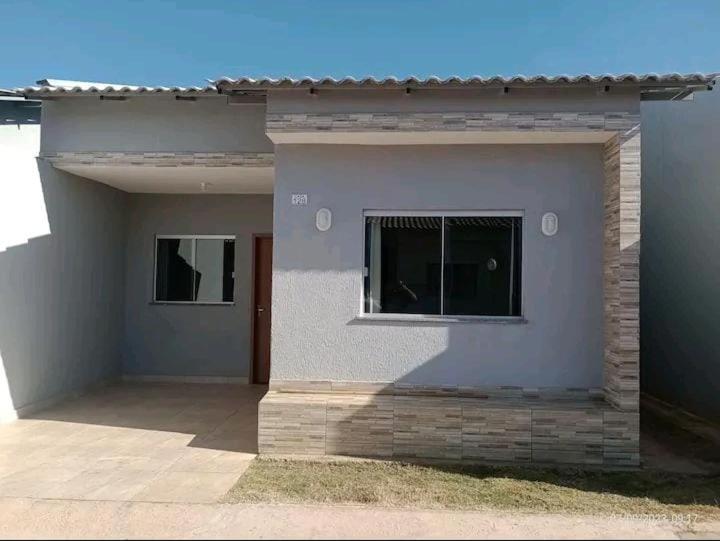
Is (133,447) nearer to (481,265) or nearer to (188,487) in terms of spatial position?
(188,487)

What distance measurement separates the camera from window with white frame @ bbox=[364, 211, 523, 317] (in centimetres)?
684

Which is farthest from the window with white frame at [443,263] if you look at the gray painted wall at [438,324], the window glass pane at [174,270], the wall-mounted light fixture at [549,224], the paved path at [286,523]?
A: the window glass pane at [174,270]

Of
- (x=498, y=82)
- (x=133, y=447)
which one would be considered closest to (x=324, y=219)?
(x=498, y=82)

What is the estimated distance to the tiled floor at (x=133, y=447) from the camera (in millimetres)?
5379

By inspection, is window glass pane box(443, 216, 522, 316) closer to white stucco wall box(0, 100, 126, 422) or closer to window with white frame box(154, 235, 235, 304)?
window with white frame box(154, 235, 235, 304)

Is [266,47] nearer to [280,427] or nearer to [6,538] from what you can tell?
[280,427]

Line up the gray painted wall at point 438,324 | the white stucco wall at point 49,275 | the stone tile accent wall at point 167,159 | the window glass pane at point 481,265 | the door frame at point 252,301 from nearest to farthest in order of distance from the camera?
1. the gray painted wall at point 438,324
2. the window glass pane at point 481,265
3. the white stucco wall at point 49,275
4. the stone tile accent wall at point 167,159
5. the door frame at point 252,301

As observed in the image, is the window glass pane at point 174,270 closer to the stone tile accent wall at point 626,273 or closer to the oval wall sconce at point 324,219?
the oval wall sconce at point 324,219

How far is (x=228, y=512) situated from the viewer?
481cm

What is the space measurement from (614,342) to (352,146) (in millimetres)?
3801

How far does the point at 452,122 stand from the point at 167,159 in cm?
412

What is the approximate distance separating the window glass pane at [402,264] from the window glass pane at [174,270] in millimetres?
5165

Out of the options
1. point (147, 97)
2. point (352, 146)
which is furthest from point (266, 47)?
point (352, 146)

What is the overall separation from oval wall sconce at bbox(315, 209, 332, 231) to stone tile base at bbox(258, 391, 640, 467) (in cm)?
204
